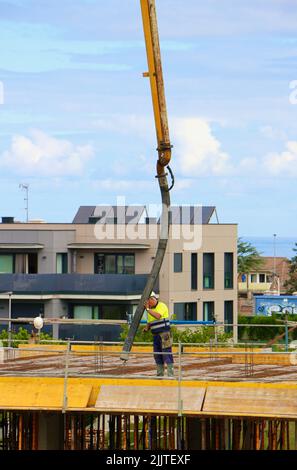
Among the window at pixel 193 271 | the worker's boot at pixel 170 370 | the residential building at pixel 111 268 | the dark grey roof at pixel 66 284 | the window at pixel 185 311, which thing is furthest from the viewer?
the window at pixel 193 271

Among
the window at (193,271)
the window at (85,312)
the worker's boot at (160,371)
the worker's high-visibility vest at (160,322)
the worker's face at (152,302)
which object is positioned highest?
the window at (193,271)

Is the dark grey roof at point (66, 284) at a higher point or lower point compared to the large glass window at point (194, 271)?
lower

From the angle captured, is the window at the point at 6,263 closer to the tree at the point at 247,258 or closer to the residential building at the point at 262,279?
the residential building at the point at 262,279

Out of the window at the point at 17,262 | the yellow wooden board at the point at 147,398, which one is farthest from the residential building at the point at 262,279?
the yellow wooden board at the point at 147,398

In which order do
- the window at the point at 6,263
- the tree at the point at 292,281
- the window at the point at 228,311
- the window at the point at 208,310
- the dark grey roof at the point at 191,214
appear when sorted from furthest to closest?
the tree at the point at 292,281 < the window at the point at 228,311 < the dark grey roof at the point at 191,214 < the window at the point at 208,310 < the window at the point at 6,263

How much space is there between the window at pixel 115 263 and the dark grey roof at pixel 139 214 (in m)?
2.58

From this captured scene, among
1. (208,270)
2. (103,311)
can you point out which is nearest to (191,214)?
(208,270)

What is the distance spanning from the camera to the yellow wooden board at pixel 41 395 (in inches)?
1127

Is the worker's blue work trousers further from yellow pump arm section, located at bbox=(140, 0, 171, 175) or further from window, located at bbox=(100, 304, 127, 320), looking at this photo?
window, located at bbox=(100, 304, 127, 320)

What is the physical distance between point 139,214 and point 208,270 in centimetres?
586

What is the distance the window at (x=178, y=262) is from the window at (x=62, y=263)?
6.00 metres

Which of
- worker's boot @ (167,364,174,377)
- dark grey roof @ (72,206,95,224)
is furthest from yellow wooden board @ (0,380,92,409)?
dark grey roof @ (72,206,95,224)

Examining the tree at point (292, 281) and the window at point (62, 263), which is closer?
the window at point (62, 263)

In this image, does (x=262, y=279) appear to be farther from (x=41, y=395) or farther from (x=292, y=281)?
(x=41, y=395)
